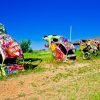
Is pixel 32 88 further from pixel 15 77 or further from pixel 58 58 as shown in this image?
pixel 58 58

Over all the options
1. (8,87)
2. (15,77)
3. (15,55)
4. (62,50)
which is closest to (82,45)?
(62,50)

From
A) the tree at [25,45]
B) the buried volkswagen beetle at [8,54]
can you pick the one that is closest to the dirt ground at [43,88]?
the buried volkswagen beetle at [8,54]

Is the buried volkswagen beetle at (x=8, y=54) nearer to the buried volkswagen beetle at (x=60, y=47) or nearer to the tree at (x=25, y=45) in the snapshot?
the buried volkswagen beetle at (x=60, y=47)

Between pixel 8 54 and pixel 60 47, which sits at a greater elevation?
pixel 60 47

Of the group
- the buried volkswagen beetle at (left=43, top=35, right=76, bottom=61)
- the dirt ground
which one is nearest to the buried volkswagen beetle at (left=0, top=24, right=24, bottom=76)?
the dirt ground

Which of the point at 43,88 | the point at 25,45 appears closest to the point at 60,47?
the point at 43,88

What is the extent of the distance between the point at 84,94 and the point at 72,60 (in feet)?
61.6

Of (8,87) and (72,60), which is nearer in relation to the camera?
(8,87)

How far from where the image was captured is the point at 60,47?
36.1 m

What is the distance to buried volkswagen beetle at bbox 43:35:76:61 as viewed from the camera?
34.3 m

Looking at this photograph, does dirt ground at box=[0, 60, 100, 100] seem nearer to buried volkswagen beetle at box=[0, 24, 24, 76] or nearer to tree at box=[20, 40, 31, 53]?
buried volkswagen beetle at box=[0, 24, 24, 76]

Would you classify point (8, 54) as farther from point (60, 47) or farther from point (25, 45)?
point (25, 45)

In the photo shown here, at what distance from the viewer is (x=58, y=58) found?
34219 millimetres

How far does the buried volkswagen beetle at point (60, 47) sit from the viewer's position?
34344 mm
